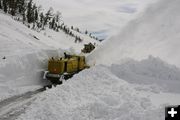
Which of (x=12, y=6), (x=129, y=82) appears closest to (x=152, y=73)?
(x=129, y=82)

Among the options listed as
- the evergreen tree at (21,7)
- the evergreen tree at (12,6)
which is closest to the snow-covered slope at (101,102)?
the evergreen tree at (12,6)

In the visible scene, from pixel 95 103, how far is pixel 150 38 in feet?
51.7

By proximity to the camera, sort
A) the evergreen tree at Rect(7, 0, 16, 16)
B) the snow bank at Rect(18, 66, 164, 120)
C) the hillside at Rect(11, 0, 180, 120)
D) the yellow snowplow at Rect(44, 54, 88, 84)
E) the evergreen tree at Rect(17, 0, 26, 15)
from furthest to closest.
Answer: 1. the evergreen tree at Rect(17, 0, 26, 15)
2. the evergreen tree at Rect(7, 0, 16, 16)
3. the yellow snowplow at Rect(44, 54, 88, 84)
4. the hillside at Rect(11, 0, 180, 120)
5. the snow bank at Rect(18, 66, 164, 120)

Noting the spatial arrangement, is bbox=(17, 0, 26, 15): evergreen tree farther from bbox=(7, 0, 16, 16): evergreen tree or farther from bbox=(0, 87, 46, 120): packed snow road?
bbox=(0, 87, 46, 120): packed snow road

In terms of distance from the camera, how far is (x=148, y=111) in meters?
11.0

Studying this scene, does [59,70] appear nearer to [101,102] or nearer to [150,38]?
[150,38]

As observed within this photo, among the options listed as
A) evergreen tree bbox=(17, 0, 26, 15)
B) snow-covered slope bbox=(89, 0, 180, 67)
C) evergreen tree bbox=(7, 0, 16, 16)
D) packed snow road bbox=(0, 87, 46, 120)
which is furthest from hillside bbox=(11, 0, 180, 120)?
evergreen tree bbox=(17, 0, 26, 15)

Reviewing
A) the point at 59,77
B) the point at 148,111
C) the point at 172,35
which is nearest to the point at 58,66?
the point at 59,77

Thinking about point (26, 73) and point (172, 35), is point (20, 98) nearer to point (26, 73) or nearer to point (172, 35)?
point (26, 73)

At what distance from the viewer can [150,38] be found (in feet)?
89.7

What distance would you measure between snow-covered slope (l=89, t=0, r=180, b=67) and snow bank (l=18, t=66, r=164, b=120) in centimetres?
723

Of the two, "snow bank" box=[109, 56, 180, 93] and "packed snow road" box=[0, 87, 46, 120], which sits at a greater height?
"snow bank" box=[109, 56, 180, 93]

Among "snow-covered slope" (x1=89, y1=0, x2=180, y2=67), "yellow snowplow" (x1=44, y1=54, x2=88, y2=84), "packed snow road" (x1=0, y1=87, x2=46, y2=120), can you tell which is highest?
"snow-covered slope" (x1=89, y1=0, x2=180, y2=67)

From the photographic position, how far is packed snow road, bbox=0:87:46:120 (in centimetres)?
1547
